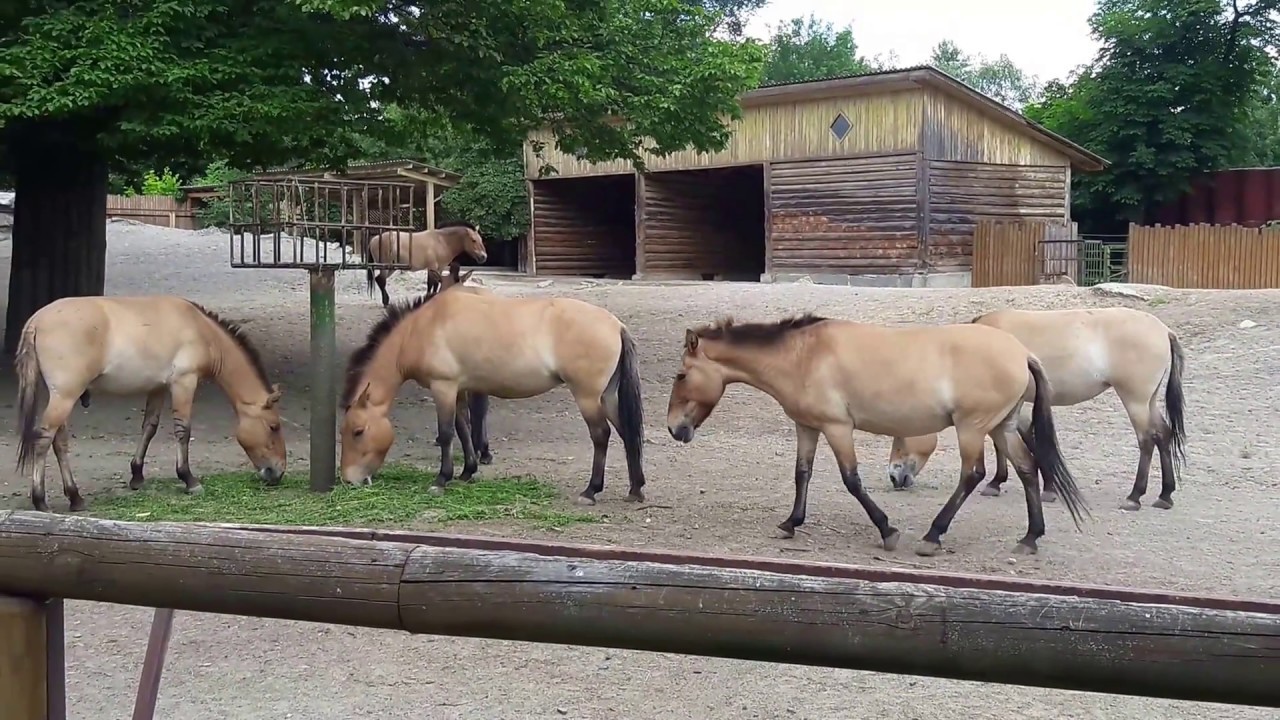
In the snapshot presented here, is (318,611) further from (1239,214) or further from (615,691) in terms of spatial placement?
(1239,214)

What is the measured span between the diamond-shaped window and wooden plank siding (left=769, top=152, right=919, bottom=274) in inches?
20.4

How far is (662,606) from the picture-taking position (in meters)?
2.03

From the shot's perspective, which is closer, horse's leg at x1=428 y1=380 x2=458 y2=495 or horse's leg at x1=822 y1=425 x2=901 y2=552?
horse's leg at x1=822 y1=425 x2=901 y2=552

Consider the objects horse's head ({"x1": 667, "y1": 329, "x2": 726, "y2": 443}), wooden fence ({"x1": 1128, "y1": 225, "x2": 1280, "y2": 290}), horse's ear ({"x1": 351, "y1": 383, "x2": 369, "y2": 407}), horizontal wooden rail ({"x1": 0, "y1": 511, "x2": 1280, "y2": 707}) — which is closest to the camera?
horizontal wooden rail ({"x1": 0, "y1": 511, "x2": 1280, "y2": 707})

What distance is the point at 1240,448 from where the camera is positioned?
9.98m

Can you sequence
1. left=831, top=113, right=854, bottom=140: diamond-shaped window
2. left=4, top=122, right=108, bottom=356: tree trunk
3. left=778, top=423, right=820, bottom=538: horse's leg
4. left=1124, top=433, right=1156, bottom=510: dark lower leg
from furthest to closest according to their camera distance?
1. left=831, top=113, right=854, bottom=140: diamond-shaped window
2. left=4, top=122, right=108, bottom=356: tree trunk
3. left=1124, top=433, right=1156, bottom=510: dark lower leg
4. left=778, top=423, right=820, bottom=538: horse's leg

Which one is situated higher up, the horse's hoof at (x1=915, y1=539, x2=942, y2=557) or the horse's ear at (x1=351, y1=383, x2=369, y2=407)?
the horse's ear at (x1=351, y1=383, x2=369, y2=407)

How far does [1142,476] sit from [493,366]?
14.8 feet

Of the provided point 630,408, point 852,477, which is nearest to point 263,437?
point 630,408

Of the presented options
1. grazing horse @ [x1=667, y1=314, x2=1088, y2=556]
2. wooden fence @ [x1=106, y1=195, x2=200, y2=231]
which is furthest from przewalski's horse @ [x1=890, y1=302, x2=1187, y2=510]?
wooden fence @ [x1=106, y1=195, x2=200, y2=231]

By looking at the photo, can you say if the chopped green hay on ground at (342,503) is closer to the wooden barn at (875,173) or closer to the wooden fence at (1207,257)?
the wooden fence at (1207,257)

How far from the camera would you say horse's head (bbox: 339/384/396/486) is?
25.9 feet

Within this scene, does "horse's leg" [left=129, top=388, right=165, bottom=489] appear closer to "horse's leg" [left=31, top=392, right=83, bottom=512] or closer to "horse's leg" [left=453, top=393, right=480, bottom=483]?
"horse's leg" [left=31, top=392, right=83, bottom=512]

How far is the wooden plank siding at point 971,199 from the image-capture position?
74.6 feet
